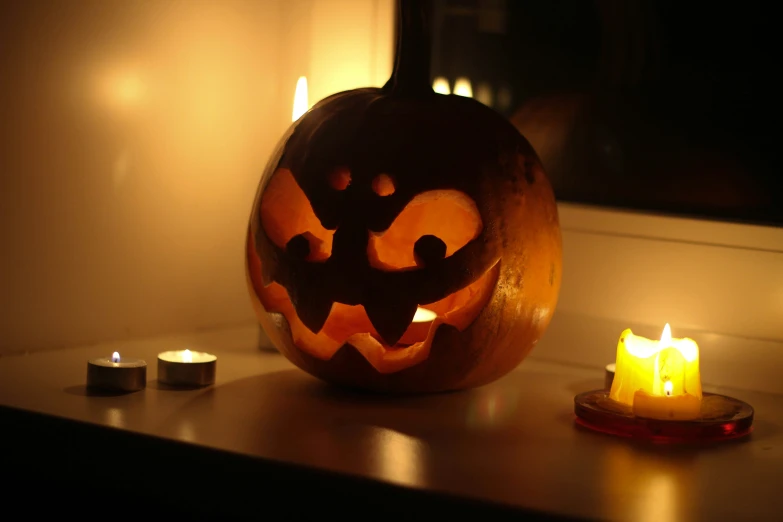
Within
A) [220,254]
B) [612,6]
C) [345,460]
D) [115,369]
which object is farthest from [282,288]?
[612,6]

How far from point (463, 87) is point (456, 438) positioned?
25.0 inches

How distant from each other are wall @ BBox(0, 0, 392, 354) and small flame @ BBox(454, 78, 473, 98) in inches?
5.9

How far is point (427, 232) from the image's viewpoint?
1.06 metres

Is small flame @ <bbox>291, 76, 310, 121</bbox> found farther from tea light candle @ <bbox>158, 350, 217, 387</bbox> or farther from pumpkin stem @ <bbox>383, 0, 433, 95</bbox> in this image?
tea light candle @ <bbox>158, 350, 217, 387</bbox>

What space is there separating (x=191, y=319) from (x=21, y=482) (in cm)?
48

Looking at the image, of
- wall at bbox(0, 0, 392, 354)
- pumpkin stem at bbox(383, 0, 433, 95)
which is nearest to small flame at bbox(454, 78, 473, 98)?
wall at bbox(0, 0, 392, 354)

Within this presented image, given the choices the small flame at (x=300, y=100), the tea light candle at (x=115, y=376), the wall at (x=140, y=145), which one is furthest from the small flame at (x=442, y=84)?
the tea light candle at (x=115, y=376)

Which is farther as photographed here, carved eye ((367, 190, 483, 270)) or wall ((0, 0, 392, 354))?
wall ((0, 0, 392, 354))

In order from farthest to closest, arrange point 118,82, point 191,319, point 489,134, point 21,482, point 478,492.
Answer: point 191,319 → point 118,82 → point 489,134 → point 21,482 → point 478,492

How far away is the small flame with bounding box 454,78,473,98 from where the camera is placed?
1.39m

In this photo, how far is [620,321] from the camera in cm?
129

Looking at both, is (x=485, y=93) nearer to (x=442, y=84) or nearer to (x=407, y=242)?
(x=442, y=84)

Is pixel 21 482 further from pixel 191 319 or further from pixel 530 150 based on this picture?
pixel 530 150

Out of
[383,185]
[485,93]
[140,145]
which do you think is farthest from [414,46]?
[140,145]
